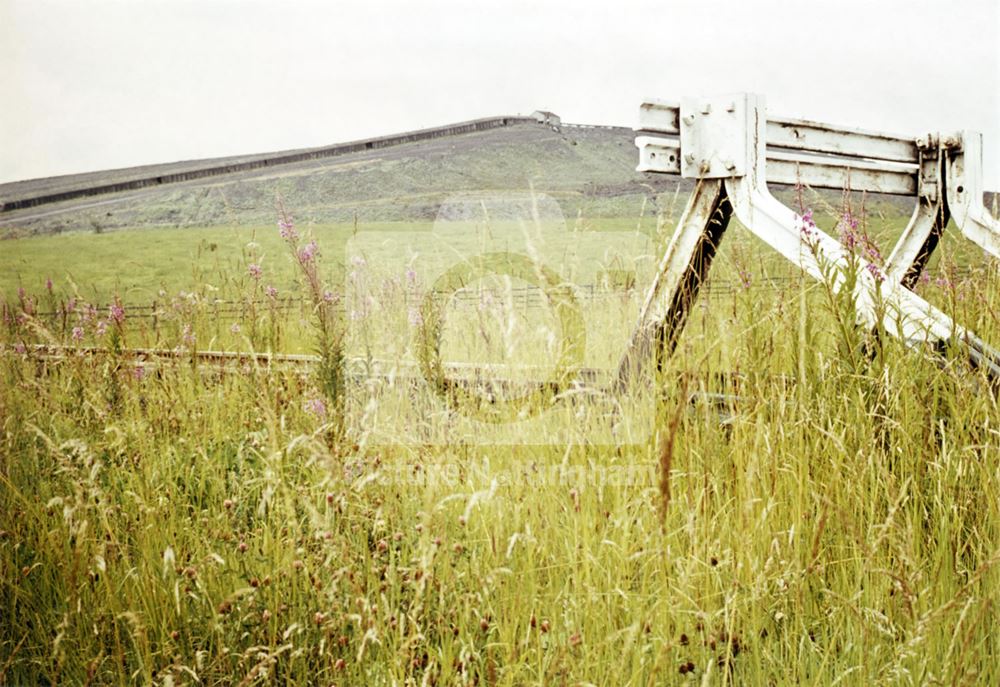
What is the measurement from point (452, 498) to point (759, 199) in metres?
1.65

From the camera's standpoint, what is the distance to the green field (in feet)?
5.58

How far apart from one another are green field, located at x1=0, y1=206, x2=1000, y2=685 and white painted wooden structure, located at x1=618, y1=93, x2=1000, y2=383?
0.13 metres

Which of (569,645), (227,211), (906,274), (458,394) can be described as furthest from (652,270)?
(569,645)

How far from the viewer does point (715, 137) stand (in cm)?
288

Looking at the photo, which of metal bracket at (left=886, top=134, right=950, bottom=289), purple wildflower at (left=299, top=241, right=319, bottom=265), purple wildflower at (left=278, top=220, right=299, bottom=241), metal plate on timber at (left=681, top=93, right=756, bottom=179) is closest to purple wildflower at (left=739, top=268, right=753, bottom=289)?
metal plate on timber at (left=681, top=93, right=756, bottom=179)

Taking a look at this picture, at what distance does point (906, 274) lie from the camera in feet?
13.4

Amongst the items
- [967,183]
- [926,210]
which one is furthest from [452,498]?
[967,183]

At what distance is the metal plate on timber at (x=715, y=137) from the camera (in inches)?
112

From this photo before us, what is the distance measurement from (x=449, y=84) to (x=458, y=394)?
3.76ft

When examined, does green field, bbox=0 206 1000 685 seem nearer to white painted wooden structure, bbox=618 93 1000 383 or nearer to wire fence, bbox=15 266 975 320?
wire fence, bbox=15 266 975 320

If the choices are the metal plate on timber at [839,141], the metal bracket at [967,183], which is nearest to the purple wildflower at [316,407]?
the metal plate on timber at [839,141]

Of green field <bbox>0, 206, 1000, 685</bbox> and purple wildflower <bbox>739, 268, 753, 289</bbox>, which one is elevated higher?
purple wildflower <bbox>739, 268, 753, 289</bbox>

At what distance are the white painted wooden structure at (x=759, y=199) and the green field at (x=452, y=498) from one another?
0.13 meters

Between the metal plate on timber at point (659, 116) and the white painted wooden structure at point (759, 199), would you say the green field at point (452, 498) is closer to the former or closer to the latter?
the white painted wooden structure at point (759, 199)
